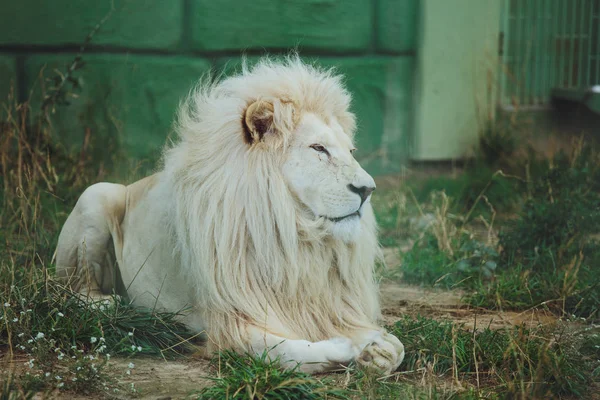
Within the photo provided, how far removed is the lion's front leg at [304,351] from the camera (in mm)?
3355

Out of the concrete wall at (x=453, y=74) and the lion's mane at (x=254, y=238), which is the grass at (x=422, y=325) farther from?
the concrete wall at (x=453, y=74)

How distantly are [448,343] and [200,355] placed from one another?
1.01m

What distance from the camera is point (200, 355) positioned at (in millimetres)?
3674

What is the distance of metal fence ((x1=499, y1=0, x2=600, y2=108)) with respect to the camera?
8.43 meters

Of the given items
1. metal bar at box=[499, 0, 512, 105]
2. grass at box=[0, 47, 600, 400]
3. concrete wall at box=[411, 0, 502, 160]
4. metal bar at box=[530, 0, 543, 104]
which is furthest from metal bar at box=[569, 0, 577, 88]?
grass at box=[0, 47, 600, 400]

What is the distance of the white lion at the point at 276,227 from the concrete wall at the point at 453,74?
14.4 ft

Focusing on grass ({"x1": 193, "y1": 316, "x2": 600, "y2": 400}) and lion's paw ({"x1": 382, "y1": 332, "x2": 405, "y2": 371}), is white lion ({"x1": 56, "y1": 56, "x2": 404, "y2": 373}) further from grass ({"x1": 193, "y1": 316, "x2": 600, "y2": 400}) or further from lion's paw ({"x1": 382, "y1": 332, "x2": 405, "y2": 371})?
grass ({"x1": 193, "y1": 316, "x2": 600, "y2": 400})

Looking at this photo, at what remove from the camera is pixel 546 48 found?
8.56 m

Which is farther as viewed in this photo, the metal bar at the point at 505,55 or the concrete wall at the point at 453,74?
the metal bar at the point at 505,55

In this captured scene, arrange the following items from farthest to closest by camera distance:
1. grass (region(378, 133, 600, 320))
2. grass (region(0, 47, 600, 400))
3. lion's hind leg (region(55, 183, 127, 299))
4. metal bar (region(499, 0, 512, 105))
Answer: metal bar (region(499, 0, 512, 105))
grass (region(378, 133, 600, 320))
lion's hind leg (region(55, 183, 127, 299))
grass (region(0, 47, 600, 400))

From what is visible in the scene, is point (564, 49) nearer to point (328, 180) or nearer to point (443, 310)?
point (443, 310)

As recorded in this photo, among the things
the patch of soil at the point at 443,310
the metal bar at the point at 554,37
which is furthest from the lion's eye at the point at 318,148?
the metal bar at the point at 554,37

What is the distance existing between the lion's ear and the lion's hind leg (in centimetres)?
96

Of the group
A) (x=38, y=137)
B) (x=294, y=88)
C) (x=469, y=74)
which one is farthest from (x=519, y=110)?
(x=294, y=88)
